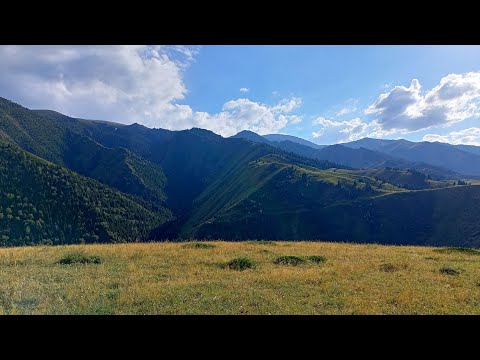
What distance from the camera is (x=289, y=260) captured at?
20.4 meters

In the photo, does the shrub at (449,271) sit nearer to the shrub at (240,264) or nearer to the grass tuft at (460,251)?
the grass tuft at (460,251)

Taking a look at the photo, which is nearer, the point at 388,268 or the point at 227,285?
the point at 227,285

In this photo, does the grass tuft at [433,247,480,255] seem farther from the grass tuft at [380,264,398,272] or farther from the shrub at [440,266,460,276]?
the grass tuft at [380,264,398,272]

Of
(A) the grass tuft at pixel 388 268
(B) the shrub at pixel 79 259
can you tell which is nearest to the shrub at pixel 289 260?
(A) the grass tuft at pixel 388 268

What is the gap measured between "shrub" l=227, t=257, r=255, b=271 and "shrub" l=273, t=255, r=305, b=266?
1838 millimetres

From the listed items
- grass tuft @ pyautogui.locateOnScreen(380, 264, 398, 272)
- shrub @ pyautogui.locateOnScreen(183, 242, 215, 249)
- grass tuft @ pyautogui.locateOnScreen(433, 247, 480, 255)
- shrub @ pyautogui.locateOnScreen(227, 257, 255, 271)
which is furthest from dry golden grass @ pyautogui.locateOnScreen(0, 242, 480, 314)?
grass tuft @ pyautogui.locateOnScreen(433, 247, 480, 255)

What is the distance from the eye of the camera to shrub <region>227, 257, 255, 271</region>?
18797 mm

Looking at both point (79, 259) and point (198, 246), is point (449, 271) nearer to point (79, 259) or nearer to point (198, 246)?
point (198, 246)

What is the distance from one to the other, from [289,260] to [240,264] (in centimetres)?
307

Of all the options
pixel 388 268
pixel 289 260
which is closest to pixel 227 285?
pixel 289 260
